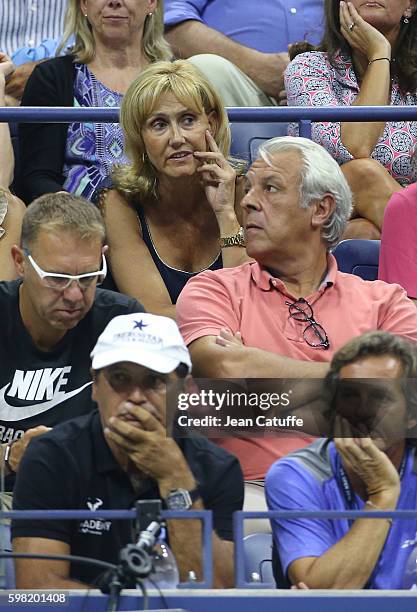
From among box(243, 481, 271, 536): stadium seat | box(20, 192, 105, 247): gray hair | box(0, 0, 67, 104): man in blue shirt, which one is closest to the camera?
box(243, 481, 271, 536): stadium seat

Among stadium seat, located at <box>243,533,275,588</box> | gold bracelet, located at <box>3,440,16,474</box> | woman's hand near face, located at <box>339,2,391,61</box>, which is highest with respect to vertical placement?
woman's hand near face, located at <box>339,2,391,61</box>

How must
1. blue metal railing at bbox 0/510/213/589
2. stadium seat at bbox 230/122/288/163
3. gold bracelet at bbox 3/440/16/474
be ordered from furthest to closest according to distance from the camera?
stadium seat at bbox 230/122/288/163, gold bracelet at bbox 3/440/16/474, blue metal railing at bbox 0/510/213/589

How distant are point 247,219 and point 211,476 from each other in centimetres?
114

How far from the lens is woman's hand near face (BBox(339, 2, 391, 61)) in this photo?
17.1 feet

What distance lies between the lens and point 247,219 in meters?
4.23

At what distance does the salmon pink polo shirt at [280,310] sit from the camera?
158 inches

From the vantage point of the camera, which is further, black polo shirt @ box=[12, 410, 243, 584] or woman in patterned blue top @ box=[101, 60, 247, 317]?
woman in patterned blue top @ box=[101, 60, 247, 317]

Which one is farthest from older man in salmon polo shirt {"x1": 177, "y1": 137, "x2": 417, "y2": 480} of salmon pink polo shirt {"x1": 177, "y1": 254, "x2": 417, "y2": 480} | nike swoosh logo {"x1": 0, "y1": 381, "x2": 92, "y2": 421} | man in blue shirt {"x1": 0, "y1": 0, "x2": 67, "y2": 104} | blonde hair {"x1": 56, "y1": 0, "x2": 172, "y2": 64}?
man in blue shirt {"x1": 0, "y1": 0, "x2": 67, "y2": 104}

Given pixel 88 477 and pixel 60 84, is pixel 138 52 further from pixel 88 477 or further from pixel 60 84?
pixel 88 477

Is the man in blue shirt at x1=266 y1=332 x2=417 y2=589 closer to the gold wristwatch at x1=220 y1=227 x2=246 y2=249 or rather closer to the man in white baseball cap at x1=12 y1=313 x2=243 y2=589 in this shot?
the man in white baseball cap at x1=12 y1=313 x2=243 y2=589

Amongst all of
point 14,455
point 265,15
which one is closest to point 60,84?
point 265,15

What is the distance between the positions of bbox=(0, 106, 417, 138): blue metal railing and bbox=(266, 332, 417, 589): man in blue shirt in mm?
1355

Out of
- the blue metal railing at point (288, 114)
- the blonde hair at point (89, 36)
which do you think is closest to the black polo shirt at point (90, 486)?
the blue metal railing at point (288, 114)

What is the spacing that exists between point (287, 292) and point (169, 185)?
751 millimetres
